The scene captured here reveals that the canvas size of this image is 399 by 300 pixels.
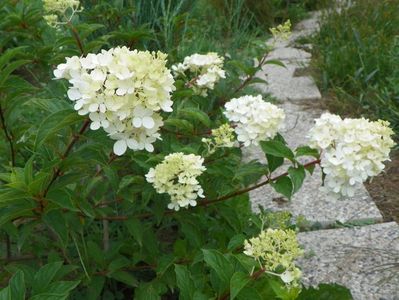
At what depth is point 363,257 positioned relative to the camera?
6.56 ft

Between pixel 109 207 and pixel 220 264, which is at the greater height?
pixel 220 264

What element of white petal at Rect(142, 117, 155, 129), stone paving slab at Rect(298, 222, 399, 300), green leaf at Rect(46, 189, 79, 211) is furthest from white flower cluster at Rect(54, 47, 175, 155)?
stone paving slab at Rect(298, 222, 399, 300)

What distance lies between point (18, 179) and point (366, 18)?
388 cm

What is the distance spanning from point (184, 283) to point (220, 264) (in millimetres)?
126

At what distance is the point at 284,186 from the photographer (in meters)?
1.46

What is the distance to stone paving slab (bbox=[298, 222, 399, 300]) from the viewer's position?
184 cm

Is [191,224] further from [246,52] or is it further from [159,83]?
[246,52]

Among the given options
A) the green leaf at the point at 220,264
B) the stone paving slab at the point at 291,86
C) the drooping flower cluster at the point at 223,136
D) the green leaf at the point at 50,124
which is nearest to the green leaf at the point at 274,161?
the drooping flower cluster at the point at 223,136

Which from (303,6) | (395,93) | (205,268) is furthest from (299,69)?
(205,268)

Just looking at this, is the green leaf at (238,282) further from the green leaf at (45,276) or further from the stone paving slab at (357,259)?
the stone paving slab at (357,259)

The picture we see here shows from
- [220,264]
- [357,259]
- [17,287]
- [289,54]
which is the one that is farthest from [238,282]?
[289,54]

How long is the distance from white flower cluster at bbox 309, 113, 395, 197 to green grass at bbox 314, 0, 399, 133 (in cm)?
165

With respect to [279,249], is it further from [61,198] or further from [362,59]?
[362,59]

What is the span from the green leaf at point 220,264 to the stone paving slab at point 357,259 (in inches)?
26.4
